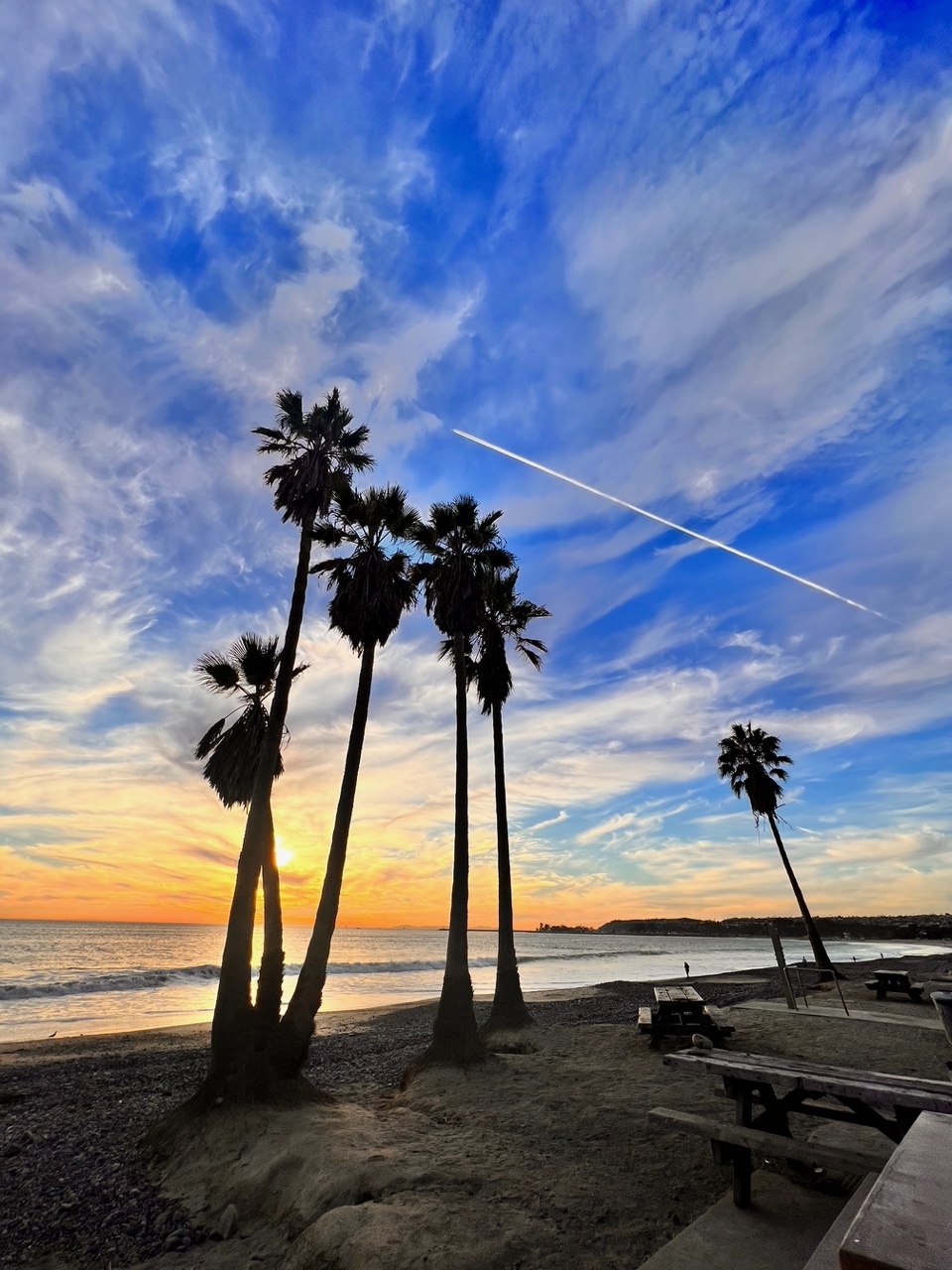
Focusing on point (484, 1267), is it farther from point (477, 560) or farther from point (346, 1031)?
point (346, 1031)

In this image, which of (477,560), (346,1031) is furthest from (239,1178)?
(346,1031)

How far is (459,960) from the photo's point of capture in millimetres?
13500

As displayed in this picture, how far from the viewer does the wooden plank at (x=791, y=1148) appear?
15.6 feet

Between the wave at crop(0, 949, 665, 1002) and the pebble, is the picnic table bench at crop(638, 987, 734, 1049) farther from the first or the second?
the wave at crop(0, 949, 665, 1002)

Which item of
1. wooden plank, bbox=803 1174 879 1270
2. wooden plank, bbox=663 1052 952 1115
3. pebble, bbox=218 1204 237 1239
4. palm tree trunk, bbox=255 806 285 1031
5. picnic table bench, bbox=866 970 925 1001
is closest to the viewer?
wooden plank, bbox=803 1174 879 1270

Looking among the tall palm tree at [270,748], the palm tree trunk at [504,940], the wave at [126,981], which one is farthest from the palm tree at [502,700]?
the wave at [126,981]

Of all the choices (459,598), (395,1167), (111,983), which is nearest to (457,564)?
(459,598)

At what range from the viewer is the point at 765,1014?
52.6 feet

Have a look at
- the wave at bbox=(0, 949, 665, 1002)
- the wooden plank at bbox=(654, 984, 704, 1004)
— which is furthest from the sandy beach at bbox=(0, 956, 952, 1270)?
the wave at bbox=(0, 949, 665, 1002)

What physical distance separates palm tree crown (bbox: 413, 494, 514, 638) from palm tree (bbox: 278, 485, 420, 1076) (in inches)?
38.7

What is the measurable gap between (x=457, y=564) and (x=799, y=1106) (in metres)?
13.0

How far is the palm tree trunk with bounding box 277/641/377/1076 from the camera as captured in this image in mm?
10000

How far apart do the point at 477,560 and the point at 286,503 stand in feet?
18.0

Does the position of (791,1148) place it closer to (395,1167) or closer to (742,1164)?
(742,1164)
